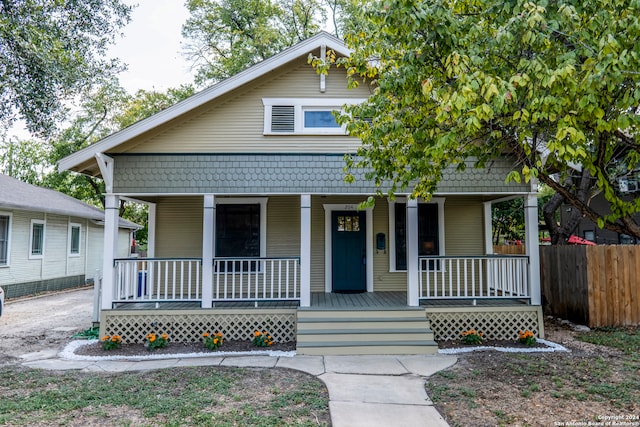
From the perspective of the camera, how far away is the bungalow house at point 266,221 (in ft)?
24.7

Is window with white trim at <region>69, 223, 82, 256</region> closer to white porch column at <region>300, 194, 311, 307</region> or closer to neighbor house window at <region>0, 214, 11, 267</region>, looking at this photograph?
neighbor house window at <region>0, 214, 11, 267</region>

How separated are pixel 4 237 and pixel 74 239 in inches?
168

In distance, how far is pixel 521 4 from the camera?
4039 millimetres

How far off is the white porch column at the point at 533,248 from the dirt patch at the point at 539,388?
1216 mm

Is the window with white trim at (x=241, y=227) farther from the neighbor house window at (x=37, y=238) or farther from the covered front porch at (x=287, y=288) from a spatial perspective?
the neighbor house window at (x=37, y=238)

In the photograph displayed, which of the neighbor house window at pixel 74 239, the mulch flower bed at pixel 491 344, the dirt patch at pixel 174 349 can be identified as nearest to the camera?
the dirt patch at pixel 174 349

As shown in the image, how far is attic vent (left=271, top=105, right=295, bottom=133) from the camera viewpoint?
8.45m

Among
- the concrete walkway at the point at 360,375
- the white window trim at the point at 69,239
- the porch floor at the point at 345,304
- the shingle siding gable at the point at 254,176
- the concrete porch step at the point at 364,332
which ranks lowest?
the concrete walkway at the point at 360,375

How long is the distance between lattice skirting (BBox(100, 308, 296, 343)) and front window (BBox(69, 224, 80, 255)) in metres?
11.3

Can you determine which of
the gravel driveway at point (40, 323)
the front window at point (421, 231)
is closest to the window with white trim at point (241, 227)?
the front window at point (421, 231)

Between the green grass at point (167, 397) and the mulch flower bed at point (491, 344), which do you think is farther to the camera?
the mulch flower bed at point (491, 344)

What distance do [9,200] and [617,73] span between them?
600 inches

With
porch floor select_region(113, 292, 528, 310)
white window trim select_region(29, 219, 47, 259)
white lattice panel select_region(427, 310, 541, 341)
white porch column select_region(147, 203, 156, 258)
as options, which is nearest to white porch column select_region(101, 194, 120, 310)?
porch floor select_region(113, 292, 528, 310)

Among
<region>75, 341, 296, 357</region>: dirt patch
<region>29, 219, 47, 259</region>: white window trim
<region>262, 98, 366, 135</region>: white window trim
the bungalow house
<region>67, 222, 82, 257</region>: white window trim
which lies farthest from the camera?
<region>67, 222, 82, 257</region>: white window trim
